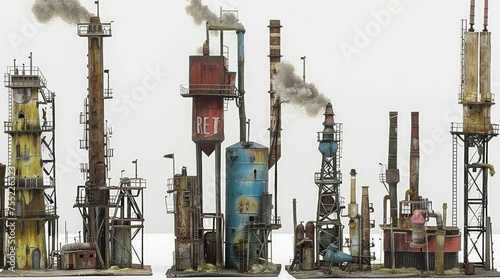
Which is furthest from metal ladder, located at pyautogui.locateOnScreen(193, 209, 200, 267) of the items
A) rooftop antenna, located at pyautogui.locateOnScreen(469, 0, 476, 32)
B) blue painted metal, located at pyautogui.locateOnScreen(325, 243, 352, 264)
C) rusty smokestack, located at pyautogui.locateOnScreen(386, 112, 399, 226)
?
rooftop antenna, located at pyautogui.locateOnScreen(469, 0, 476, 32)

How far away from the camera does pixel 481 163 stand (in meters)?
81.9

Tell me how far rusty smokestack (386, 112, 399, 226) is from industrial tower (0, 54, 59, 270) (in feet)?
68.3

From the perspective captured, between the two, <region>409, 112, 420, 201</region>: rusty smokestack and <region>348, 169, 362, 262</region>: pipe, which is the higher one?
<region>409, 112, 420, 201</region>: rusty smokestack

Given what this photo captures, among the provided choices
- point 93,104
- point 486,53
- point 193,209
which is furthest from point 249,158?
point 486,53

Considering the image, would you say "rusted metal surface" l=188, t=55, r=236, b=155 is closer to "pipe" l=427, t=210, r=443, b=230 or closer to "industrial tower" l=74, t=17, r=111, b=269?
"industrial tower" l=74, t=17, r=111, b=269

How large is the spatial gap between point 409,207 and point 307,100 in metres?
9.69

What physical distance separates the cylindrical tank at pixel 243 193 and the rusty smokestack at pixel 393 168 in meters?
7.83

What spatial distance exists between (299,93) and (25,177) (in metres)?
18.1

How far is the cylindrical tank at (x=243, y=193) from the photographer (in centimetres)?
8256

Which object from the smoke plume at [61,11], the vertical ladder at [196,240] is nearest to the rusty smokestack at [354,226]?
the vertical ladder at [196,240]

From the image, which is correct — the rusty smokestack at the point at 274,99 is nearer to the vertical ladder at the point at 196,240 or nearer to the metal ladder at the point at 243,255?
the metal ladder at the point at 243,255

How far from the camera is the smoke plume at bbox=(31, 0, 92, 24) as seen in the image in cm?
8669

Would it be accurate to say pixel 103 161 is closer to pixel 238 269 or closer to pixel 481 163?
pixel 238 269

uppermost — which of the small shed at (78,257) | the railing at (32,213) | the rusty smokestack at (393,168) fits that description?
the rusty smokestack at (393,168)
